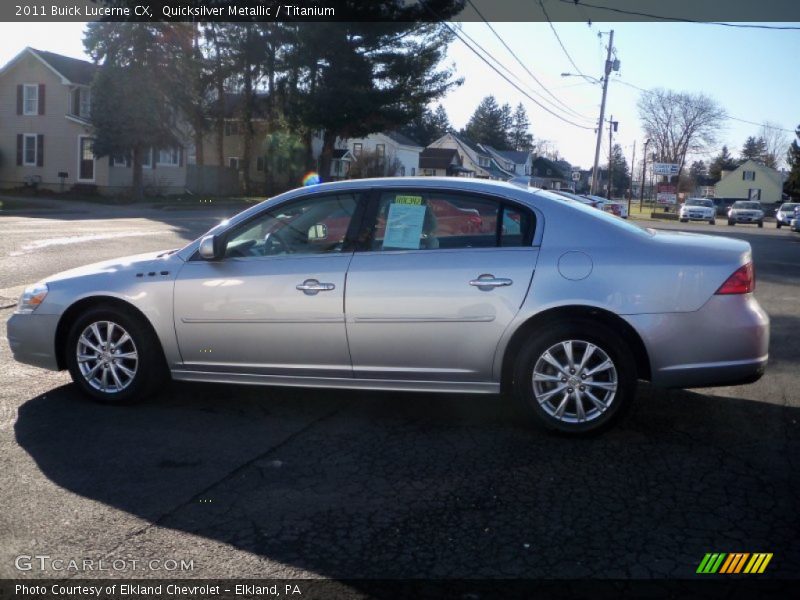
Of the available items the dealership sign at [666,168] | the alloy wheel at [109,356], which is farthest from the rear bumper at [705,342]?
the dealership sign at [666,168]

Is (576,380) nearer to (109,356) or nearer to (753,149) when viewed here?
(109,356)

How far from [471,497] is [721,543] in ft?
4.01

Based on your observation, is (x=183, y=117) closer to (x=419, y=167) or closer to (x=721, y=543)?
(x=419, y=167)

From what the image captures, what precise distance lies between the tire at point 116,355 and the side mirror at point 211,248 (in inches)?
27.4

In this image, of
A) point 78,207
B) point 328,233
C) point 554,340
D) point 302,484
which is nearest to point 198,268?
point 328,233

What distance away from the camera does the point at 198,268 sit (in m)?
5.80

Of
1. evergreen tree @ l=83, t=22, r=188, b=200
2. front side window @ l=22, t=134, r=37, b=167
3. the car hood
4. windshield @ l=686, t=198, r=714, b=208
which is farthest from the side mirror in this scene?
windshield @ l=686, t=198, r=714, b=208

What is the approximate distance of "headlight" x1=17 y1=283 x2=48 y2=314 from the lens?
6.04m

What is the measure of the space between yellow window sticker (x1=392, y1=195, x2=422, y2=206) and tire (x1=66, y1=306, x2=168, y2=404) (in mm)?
2004

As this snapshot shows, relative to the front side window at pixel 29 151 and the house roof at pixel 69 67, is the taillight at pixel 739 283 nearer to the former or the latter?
the house roof at pixel 69 67

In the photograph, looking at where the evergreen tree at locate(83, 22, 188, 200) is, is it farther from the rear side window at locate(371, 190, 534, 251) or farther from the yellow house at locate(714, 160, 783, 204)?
the yellow house at locate(714, 160, 783, 204)

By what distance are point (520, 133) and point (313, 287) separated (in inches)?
5330

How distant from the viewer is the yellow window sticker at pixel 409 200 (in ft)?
18.4

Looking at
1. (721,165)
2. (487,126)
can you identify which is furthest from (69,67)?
(721,165)
